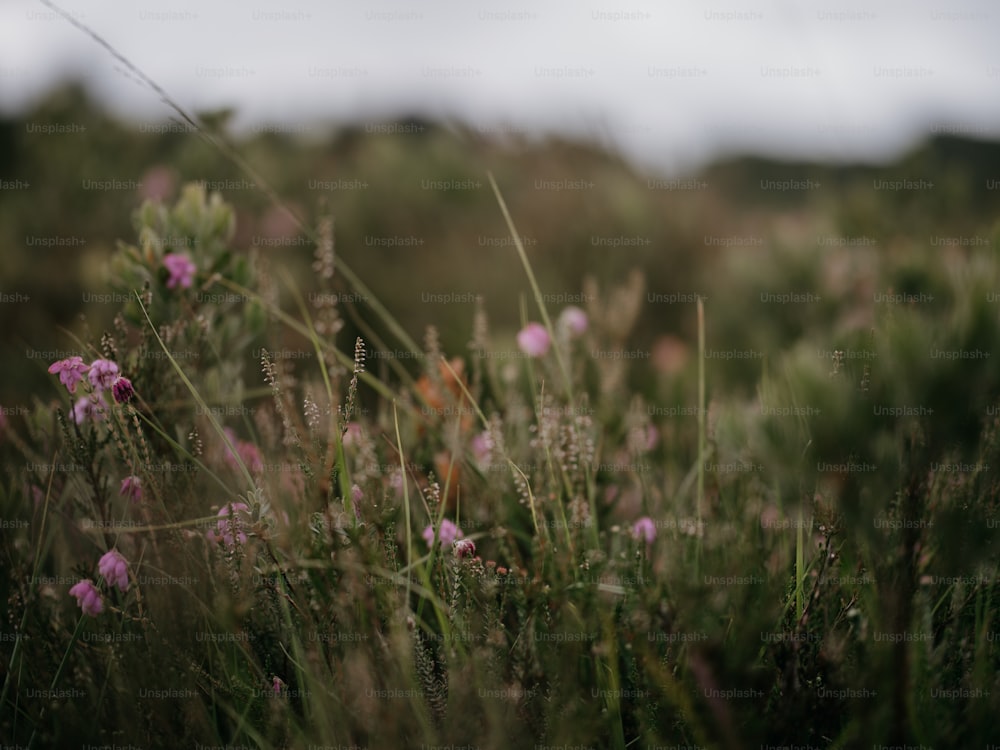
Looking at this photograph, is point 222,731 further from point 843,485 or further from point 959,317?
point 959,317

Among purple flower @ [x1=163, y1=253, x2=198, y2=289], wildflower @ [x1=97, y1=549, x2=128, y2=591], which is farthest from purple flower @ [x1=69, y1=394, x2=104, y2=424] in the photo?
purple flower @ [x1=163, y1=253, x2=198, y2=289]

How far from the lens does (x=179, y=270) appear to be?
1.97 metres

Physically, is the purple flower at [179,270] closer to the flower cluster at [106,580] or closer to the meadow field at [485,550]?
Answer: the meadow field at [485,550]

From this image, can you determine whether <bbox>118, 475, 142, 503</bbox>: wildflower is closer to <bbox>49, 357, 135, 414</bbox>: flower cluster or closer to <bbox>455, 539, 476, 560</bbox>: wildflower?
<bbox>49, 357, 135, 414</bbox>: flower cluster

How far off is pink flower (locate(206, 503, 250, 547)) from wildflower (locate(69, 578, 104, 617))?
0.24m

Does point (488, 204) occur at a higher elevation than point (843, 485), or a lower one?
higher

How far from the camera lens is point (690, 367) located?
3941 millimetres

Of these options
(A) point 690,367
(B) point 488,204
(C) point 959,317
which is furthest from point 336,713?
(B) point 488,204

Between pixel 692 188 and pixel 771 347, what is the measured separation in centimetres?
463

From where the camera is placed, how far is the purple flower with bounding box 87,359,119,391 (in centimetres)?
153

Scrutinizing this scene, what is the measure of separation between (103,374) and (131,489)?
0.27 metres

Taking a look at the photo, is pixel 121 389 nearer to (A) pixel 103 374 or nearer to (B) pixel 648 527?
(A) pixel 103 374

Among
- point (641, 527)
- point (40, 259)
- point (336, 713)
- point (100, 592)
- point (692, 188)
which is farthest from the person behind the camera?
point (692, 188)

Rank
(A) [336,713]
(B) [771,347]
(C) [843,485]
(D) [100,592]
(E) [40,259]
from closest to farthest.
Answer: (A) [336,713], (C) [843,485], (D) [100,592], (B) [771,347], (E) [40,259]
